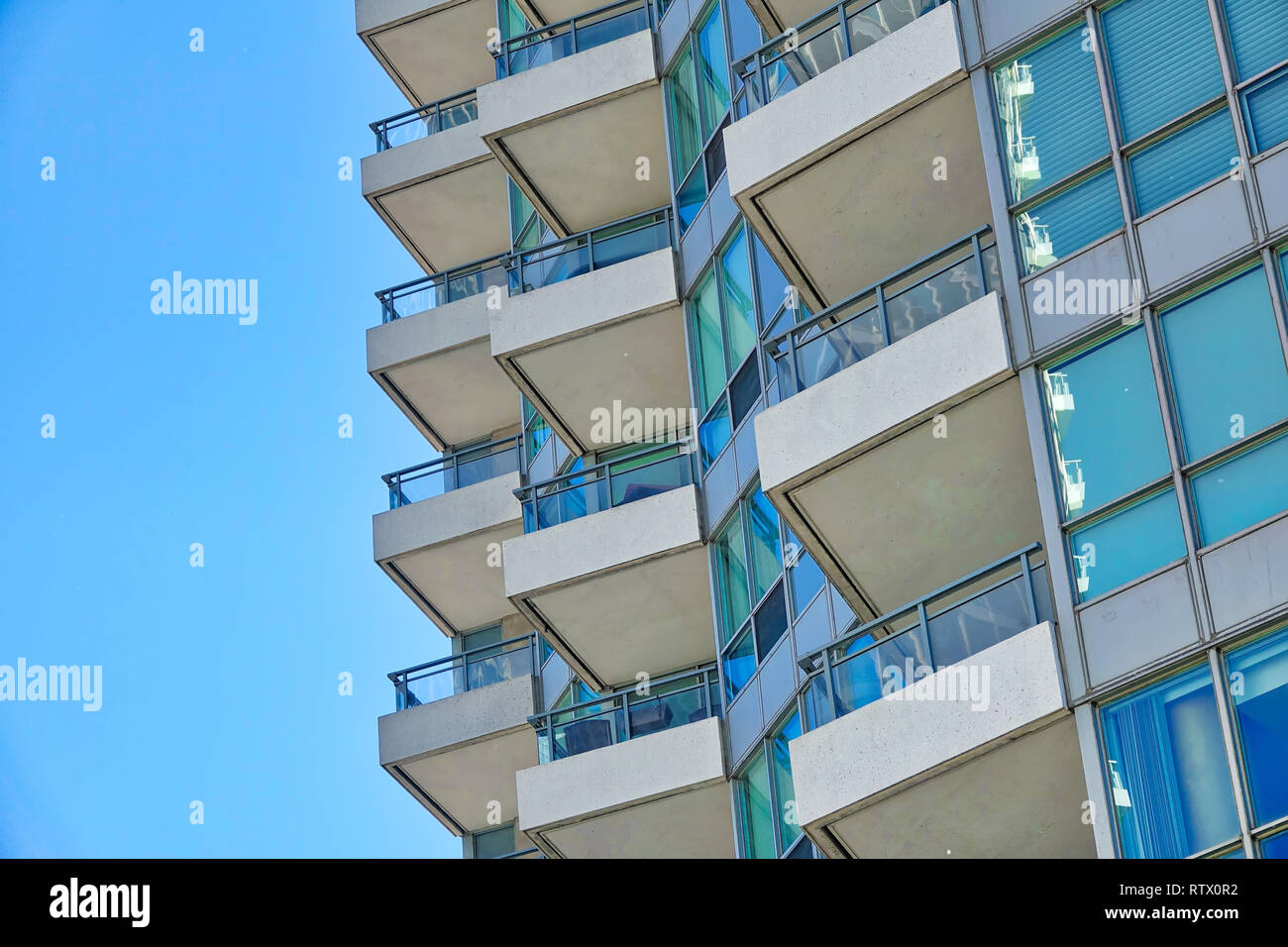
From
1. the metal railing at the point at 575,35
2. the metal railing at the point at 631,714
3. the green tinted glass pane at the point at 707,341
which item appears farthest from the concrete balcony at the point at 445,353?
the metal railing at the point at 631,714

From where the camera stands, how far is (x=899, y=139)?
16672 mm

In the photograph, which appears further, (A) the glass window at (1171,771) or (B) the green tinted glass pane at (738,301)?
(B) the green tinted glass pane at (738,301)

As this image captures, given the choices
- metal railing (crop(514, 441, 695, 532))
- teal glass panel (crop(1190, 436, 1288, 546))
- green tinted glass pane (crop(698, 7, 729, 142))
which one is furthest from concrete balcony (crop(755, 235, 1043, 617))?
green tinted glass pane (crop(698, 7, 729, 142))

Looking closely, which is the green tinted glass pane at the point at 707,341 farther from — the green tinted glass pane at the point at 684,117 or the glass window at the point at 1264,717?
the glass window at the point at 1264,717

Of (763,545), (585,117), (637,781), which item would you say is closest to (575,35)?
(585,117)

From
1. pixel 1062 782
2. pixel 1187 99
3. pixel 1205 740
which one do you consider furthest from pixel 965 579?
pixel 1187 99

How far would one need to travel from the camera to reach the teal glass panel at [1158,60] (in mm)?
13625

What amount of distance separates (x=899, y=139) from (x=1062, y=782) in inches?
233

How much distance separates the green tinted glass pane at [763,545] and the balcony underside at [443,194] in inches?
439

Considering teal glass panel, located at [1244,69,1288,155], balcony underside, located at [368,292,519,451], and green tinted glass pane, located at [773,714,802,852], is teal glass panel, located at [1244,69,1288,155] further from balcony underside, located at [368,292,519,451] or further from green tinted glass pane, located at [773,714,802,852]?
balcony underside, located at [368,292,519,451]

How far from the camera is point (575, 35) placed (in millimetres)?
24875

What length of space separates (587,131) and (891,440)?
1015 cm
